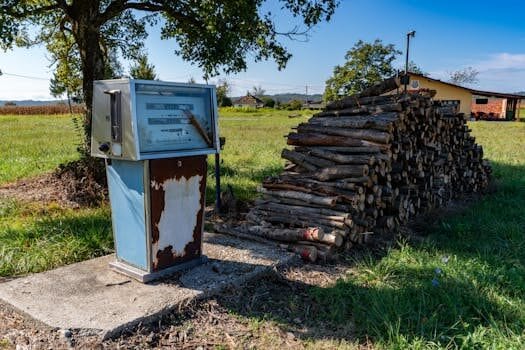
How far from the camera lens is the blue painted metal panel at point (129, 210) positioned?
3.47 meters

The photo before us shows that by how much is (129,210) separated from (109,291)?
0.65 m

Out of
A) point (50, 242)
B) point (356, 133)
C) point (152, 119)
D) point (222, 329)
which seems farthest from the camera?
point (356, 133)

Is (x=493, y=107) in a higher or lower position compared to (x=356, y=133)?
higher

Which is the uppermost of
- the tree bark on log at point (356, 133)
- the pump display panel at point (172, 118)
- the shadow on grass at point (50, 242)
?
the pump display panel at point (172, 118)

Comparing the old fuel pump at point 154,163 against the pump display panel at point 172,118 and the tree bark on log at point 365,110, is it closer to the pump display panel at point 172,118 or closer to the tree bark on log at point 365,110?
the pump display panel at point 172,118

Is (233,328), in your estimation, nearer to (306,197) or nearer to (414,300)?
(414,300)

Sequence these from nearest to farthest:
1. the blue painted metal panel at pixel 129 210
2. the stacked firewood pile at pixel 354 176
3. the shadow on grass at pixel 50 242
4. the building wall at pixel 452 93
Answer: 1. the blue painted metal panel at pixel 129 210
2. the shadow on grass at pixel 50 242
3. the stacked firewood pile at pixel 354 176
4. the building wall at pixel 452 93

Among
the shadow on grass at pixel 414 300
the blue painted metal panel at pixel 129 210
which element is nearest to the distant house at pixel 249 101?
the shadow on grass at pixel 414 300

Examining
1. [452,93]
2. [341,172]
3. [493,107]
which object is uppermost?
[452,93]

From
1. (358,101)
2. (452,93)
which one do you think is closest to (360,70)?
(452,93)

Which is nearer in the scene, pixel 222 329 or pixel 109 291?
pixel 222 329

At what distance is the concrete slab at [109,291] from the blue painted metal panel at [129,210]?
9.0 inches

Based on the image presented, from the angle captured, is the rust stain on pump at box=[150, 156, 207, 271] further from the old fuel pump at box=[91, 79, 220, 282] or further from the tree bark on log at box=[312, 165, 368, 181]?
the tree bark on log at box=[312, 165, 368, 181]

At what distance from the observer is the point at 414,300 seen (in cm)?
352
